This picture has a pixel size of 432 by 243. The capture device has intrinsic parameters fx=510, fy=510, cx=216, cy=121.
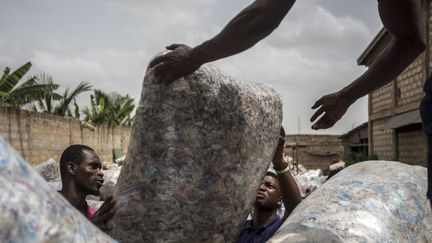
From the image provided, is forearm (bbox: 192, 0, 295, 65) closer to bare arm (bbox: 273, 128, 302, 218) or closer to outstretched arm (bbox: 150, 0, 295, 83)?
outstretched arm (bbox: 150, 0, 295, 83)

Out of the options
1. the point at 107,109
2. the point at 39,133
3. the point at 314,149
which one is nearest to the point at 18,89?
the point at 39,133

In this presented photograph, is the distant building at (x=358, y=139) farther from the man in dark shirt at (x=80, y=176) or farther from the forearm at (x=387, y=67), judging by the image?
the forearm at (x=387, y=67)

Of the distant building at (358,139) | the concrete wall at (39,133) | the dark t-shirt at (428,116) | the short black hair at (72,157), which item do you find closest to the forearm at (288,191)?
the dark t-shirt at (428,116)

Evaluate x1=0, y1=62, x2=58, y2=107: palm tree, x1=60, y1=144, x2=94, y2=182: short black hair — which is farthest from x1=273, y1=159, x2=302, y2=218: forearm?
x1=0, y1=62, x2=58, y2=107: palm tree

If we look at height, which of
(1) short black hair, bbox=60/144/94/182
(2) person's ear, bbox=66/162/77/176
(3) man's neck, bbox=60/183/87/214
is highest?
(1) short black hair, bbox=60/144/94/182

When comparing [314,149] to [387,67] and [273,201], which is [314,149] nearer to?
[273,201]

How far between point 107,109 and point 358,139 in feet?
32.0

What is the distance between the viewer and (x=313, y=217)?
2.00 metres

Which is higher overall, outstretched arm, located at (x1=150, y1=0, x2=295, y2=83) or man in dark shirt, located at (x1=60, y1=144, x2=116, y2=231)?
outstretched arm, located at (x1=150, y1=0, x2=295, y2=83)

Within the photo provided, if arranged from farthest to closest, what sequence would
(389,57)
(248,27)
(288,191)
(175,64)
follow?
(288,191), (389,57), (175,64), (248,27)

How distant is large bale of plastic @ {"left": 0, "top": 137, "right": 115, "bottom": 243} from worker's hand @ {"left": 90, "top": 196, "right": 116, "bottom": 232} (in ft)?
2.38

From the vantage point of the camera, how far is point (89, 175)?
309 cm

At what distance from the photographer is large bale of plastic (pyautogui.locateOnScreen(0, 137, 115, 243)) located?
945 mm

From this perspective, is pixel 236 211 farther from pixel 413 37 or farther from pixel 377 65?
pixel 413 37
